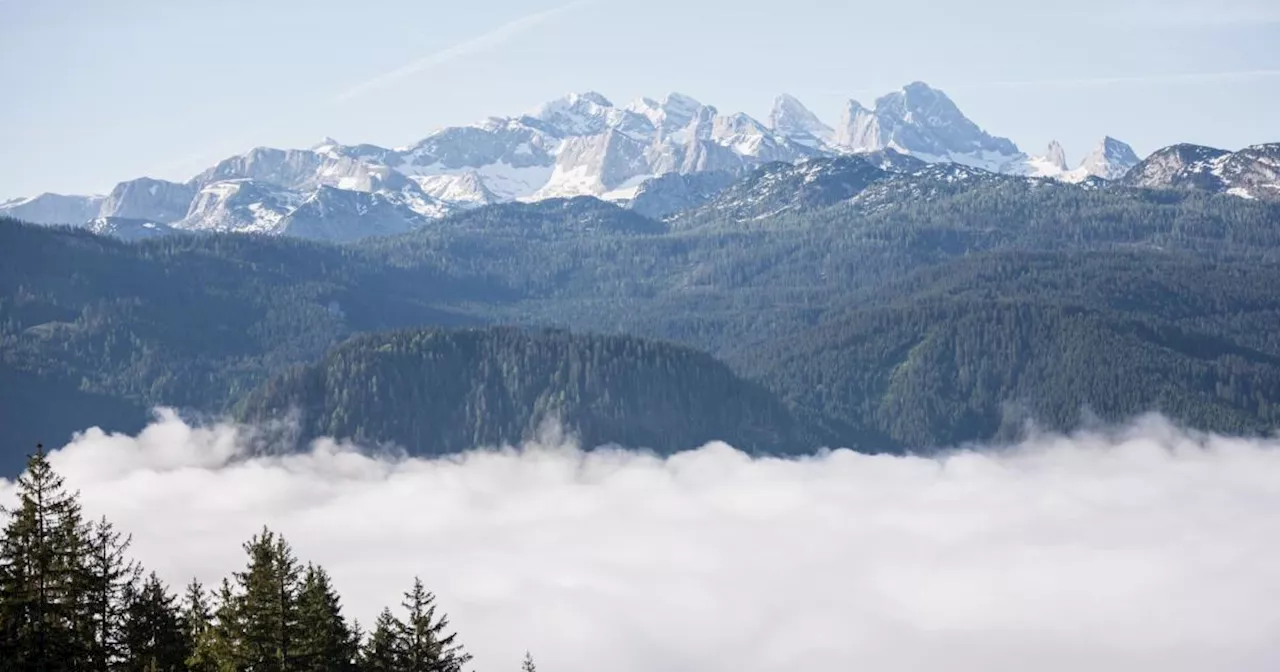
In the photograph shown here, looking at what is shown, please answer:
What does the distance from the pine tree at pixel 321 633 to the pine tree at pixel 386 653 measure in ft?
2.80

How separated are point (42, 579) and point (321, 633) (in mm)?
12063

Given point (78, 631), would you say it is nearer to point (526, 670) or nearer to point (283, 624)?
point (283, 624)

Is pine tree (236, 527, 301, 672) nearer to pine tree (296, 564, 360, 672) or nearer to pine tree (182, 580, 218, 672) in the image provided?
pine tree (296, 564, 360, 672)

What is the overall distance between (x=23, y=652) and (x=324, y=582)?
16097 millimetres

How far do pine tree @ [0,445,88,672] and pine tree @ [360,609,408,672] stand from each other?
47.3 ft

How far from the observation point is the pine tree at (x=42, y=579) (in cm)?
7519

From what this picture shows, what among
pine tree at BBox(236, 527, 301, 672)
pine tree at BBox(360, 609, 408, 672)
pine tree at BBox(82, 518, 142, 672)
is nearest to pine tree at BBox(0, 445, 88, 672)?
pine tree at BBox(82, 518, 142, 672)

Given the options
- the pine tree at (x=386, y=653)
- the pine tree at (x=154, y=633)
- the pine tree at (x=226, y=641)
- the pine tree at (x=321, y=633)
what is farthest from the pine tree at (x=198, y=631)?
the pine tree at (x=386, y=653)

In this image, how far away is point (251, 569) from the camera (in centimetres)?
7806

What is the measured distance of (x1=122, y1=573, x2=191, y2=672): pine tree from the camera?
82.8 m

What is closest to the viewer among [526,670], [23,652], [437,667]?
[23,652]

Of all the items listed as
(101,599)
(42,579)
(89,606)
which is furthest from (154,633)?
(42,579)

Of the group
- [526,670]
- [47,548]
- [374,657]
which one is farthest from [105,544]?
[526,670]

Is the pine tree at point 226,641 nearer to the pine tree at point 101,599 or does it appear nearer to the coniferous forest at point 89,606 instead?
the coniferous forest at point 89,606
